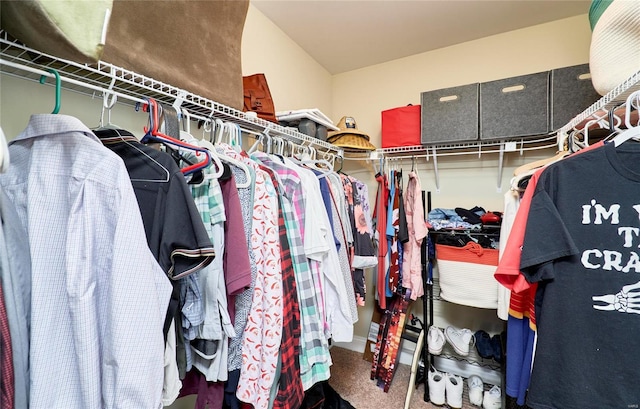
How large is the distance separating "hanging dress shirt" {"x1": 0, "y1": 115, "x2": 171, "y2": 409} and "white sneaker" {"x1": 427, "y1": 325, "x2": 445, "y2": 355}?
165 centimetres

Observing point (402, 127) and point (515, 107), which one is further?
point (402, 127)

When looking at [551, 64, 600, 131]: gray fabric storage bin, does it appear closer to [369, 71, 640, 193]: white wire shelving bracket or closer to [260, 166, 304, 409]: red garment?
[369, 71, 640, 193]: white wire shelving bracket

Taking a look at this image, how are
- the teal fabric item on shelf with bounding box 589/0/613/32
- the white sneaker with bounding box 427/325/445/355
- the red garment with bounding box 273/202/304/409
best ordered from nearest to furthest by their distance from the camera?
1. the red garment with bounding box 273/202/304/409
2. the teal fabric item on shelf with bounding box 589/0/613/32
3. the white sneaker with bounding box 427/325/445/355

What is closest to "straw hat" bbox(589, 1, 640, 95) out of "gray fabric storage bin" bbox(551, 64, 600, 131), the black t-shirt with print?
the black t-shirt with print

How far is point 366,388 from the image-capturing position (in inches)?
71.9

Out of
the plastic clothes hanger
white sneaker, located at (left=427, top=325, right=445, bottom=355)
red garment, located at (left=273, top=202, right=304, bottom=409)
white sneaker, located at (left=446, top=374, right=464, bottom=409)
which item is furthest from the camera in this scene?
white sneaker, located at (left=427, top=325, right=445, bottom=355)

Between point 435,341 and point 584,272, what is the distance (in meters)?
1.18

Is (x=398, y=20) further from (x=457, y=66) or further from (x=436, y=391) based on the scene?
(x=436, y=391)

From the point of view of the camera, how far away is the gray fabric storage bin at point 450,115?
5.33 feet

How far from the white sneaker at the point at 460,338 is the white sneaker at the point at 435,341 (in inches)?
2.1

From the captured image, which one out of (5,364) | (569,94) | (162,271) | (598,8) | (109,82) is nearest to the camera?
(5,364)

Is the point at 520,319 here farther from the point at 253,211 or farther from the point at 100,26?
the point at 100,26

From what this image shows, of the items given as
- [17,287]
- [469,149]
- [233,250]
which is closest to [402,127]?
[469,149]

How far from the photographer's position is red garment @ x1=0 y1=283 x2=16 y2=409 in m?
0.41
